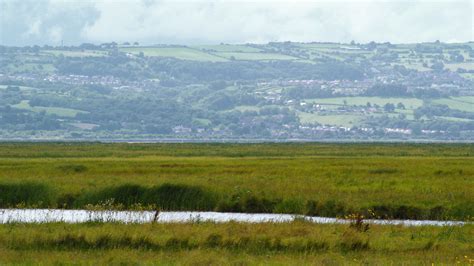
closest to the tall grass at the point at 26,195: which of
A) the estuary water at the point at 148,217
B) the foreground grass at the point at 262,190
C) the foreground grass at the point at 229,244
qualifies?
the foreground grass at the point at 262,190

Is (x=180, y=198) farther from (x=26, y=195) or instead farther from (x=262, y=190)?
(x=26, y=195)

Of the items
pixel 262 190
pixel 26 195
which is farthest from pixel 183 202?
pixel 26 195

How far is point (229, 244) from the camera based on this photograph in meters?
34.5

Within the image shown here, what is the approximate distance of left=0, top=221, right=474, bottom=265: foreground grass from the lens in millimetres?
31672

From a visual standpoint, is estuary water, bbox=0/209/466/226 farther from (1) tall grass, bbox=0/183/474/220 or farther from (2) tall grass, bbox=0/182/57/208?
(2) tall grass, bbox=0/182/57/208

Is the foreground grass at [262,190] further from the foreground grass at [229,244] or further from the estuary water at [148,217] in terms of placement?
the foreground grass at [229,244]

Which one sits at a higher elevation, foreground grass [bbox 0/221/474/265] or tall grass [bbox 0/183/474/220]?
foreground grass [bbox 0/221/474/265]

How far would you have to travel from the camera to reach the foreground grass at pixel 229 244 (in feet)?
104

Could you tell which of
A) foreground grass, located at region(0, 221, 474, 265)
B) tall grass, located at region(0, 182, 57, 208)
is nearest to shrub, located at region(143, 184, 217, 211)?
tall grass, located at region(0, 182, 57, 208)

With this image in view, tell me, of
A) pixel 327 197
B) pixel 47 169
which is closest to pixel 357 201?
pixel 327 197

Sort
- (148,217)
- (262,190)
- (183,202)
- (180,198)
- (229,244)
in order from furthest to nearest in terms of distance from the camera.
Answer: (262,190)
(180,198)
(183,202)
(148,217)
(229,244)

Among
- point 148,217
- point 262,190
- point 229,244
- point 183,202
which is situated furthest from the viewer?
point 262,190

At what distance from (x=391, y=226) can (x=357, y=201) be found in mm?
8947

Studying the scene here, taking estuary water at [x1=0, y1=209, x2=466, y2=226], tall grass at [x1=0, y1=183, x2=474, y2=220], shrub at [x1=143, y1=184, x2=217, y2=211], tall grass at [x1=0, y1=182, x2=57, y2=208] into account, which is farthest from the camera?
tall grass at [x1=0, y1=182, x2=57, y2=208]
